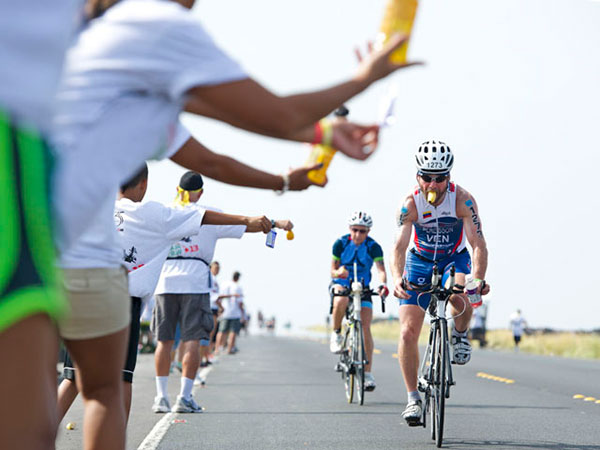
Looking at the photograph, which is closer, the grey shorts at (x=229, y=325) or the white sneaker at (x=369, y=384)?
the white sneaker at (x=369, y=384)

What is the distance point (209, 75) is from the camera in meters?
2.63

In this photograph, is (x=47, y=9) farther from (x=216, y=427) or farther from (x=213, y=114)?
(x=216, y=427)

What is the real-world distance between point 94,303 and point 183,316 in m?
7.10

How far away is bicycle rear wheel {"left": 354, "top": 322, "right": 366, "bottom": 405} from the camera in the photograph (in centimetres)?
1184

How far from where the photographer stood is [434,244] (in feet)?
28.5

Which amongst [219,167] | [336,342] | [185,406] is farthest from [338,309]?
[219,167]

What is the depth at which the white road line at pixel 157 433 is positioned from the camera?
7899 millimetres

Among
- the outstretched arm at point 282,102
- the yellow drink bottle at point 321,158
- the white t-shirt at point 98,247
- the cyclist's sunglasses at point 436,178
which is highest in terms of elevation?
the cyclist's sunglasses at point 436,178

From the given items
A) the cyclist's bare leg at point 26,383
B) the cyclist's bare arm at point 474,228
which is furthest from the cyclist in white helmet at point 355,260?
the cyclist's bare leg at point 26,383

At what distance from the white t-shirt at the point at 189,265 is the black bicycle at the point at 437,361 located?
2.37m

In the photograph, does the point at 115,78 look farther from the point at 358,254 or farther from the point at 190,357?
the point at 358,254

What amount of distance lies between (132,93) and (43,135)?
33 centimetres

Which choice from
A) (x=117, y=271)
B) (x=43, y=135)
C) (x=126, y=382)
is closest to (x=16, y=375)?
(x=43, y=135)

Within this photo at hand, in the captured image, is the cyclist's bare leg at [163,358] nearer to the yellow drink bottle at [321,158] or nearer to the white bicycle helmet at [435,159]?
the white bicycle helmet at [435,159]
